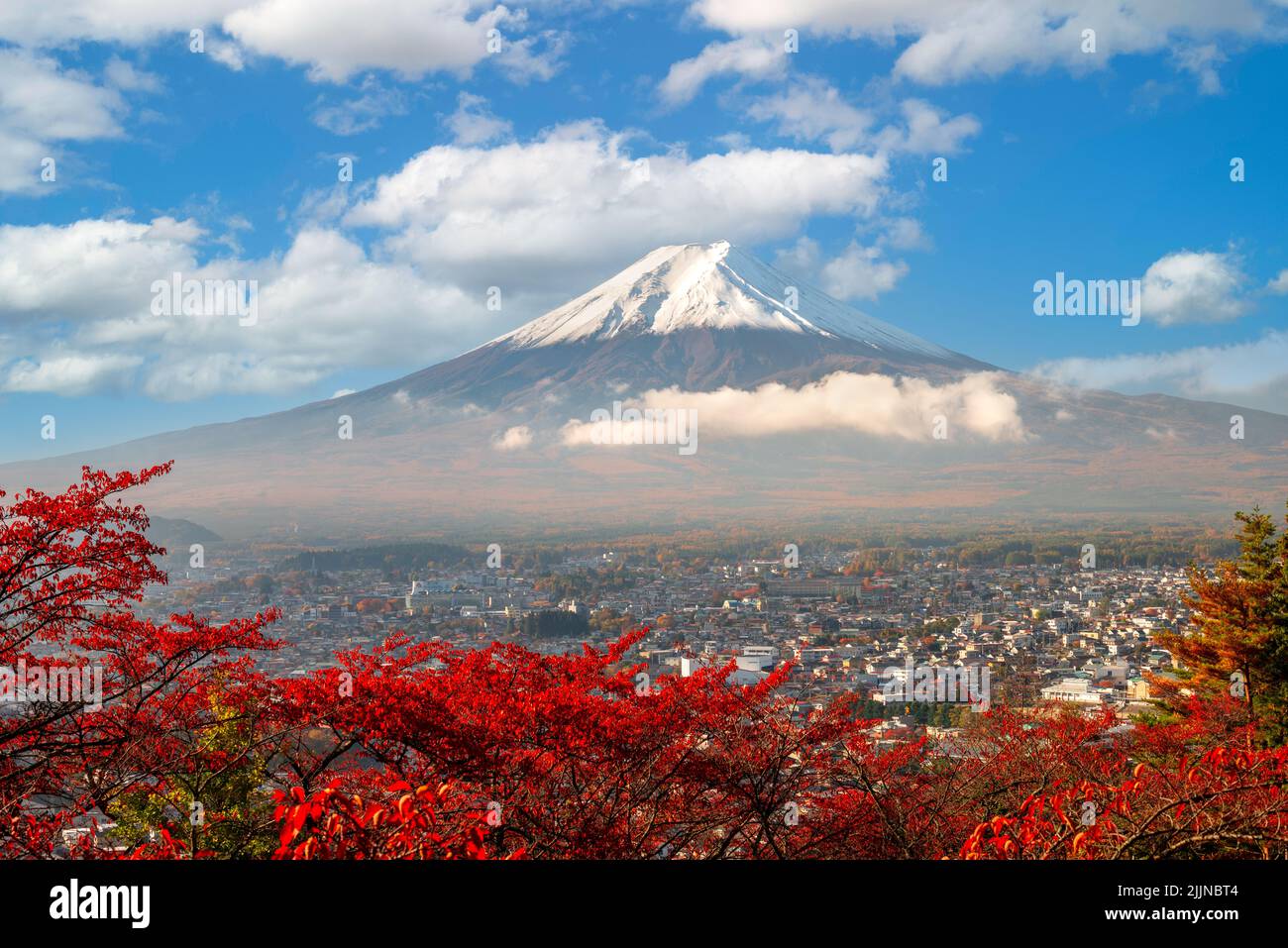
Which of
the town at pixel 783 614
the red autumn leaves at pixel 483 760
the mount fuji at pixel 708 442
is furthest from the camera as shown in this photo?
the mount fuji at pixel 708 442

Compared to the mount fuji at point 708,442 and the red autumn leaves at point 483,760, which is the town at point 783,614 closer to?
the red autumn leaves at point 483,760

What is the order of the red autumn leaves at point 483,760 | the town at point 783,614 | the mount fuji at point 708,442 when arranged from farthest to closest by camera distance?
the mount fuji at point 708,442, the town at point 783,614, the red autumn leaves at point 483,760

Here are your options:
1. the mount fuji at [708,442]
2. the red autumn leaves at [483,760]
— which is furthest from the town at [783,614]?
the mount fuji at [708,442]

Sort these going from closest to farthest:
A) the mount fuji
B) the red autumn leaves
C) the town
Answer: the red autumn leaves, the town, the mount fuji

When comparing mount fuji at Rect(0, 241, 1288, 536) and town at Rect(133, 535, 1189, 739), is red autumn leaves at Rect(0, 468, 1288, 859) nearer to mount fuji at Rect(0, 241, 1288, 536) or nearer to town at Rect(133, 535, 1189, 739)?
town at Rect(133, 535, 1189, 739)

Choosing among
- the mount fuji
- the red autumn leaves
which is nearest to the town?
the red autumn leaves

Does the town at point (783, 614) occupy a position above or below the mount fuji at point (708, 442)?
below

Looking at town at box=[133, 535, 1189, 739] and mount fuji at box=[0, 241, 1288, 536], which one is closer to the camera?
town at box=[133, 535, 1189, 739]
